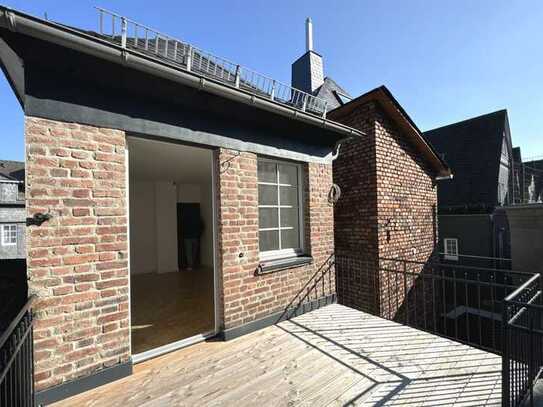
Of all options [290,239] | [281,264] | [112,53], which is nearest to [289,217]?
[290,239]

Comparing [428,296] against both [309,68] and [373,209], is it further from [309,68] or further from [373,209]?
[309,68]

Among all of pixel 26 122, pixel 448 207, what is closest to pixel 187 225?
pixel 26 122

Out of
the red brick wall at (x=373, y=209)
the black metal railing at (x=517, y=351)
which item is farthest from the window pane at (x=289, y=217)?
the black metal railing at (x=517, y=351)

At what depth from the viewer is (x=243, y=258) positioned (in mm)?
3523

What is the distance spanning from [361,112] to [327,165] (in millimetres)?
1792

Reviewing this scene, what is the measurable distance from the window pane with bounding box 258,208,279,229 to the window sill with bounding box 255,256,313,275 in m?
0.52

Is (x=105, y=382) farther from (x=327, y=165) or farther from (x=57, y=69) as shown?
(x=327, y=165)

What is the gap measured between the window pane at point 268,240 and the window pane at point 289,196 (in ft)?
1.70

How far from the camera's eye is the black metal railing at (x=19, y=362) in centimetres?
171

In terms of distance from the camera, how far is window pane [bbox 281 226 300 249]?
14.1 feet

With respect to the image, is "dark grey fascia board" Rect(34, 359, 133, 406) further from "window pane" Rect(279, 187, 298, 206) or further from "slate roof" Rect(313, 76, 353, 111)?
"slate roof" Rect(313, 76, 353, 111)

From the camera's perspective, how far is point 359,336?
11.3 feet

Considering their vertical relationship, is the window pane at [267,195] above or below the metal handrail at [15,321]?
above

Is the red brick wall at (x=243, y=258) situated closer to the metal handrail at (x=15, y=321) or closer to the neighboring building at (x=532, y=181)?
the metal handrail at (x=15, y=321)
